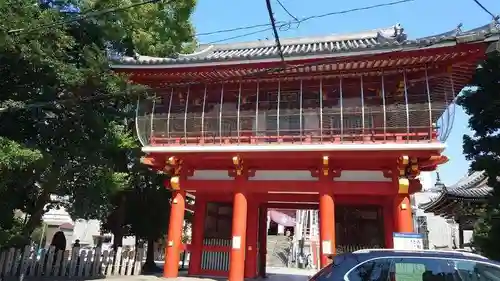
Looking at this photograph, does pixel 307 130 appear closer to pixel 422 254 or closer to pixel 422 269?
pixel 422 254

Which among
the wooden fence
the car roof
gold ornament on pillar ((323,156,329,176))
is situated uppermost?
gold ornament on pillar ((323,156,329,176))

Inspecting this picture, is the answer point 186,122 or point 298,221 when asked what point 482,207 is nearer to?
point 186,122

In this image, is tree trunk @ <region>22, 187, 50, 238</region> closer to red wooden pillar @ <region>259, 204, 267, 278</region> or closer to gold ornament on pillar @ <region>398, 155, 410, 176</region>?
red wooden pillar @ <region>259, 204, 267, 278</region>

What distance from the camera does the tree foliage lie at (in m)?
9.97

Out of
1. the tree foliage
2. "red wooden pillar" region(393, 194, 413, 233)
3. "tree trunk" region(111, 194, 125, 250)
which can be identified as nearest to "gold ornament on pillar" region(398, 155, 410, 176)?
"red wooden pillar" region(393, 194, 413, 233)

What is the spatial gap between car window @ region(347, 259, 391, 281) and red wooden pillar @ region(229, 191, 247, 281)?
812 centimetres

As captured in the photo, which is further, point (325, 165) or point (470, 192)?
point (470, 192)

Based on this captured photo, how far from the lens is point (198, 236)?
1556 centimetres

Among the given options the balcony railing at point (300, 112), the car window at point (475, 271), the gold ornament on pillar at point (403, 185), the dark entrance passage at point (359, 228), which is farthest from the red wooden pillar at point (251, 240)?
the car window at point (475, 271)

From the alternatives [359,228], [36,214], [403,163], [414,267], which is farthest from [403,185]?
[36,214]

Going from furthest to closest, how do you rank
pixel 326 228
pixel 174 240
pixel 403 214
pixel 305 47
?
→ 1. pixel 305 47
2. pixel 174 240
3. pixel 326 228
4. pixel 403 214

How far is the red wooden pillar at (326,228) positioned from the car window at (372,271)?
22.5 ft

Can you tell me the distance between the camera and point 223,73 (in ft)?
44.7

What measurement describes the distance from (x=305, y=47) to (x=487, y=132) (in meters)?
7.76
